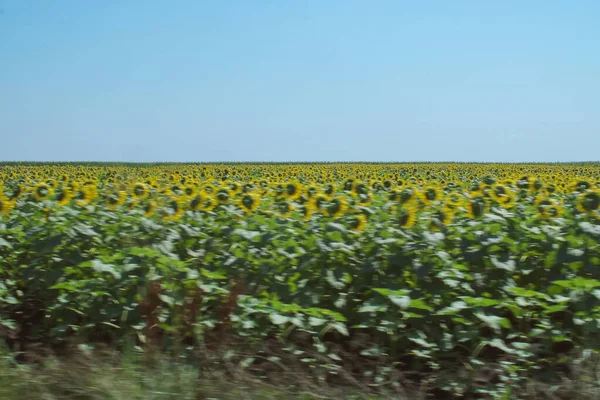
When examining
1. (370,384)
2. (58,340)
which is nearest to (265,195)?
(58,340)

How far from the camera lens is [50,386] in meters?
3.34

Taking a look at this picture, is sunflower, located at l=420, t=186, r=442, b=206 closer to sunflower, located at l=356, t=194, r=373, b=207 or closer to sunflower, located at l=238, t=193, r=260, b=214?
sunflower, located at l=356, t=194, r=373, b=207

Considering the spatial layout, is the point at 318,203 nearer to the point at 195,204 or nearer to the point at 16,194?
the point at 195,204

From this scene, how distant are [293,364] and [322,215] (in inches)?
70.5

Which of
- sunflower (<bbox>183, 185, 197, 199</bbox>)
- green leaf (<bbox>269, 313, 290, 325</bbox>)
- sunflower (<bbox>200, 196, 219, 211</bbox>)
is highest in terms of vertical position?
sunflower (<bbox>183, 185, 197, 199</bbox>)

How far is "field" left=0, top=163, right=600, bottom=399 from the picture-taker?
3.92m

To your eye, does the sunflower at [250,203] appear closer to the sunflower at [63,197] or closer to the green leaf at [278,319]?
the sunflower at [63,197]

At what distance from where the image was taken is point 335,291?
4.44m

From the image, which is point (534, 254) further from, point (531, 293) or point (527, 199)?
point (527, 199)

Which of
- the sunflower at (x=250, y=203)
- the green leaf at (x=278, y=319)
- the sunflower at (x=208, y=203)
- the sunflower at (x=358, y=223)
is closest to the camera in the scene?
the green leaf at (x=278, y=319)

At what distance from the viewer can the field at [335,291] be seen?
3922mm

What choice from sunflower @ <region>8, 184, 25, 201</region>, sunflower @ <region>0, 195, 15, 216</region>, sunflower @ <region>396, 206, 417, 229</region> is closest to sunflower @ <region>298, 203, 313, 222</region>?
sunflower @ <region>396, 206, 417, 229</region>

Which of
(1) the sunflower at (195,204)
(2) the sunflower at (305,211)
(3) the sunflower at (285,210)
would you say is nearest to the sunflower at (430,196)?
(2) the sunflower at (305,211)

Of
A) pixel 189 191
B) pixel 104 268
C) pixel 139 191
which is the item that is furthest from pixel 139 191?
pixel 104 268
